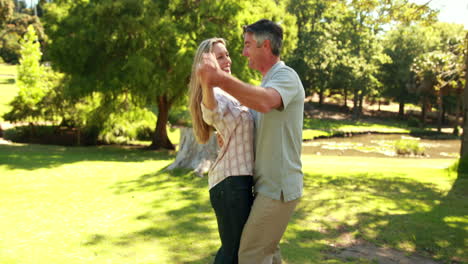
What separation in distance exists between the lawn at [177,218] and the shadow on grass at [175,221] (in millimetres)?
14

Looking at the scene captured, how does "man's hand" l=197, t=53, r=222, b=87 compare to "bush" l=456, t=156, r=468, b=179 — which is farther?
"bush" l=456, t=156, r=468, b=179

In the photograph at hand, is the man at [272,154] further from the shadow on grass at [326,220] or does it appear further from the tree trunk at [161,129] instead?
the tree trunk at [161,129]

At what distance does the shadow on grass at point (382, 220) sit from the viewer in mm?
5309

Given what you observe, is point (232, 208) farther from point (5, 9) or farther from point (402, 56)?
point (402, 56)

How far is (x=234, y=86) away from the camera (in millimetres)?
2240

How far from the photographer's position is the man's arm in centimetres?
221

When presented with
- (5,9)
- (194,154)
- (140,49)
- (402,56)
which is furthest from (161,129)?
(402,56)

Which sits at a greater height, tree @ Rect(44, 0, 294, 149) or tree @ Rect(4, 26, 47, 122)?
tree @ Rect(44, 0, 294, 149)

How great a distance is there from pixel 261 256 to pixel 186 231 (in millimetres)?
2954

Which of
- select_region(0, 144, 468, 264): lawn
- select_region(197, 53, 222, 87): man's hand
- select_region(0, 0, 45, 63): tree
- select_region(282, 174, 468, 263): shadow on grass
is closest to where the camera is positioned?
select_region(197, 53, 222, 87): man's hand

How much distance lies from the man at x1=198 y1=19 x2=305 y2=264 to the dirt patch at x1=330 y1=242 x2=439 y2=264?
8.19ft

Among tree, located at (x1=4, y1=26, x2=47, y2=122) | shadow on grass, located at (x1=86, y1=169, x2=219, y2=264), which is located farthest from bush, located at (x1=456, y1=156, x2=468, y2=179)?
tree, located at (x1=4, y1=26, x2=47, y2=122)

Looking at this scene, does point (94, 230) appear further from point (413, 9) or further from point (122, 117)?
point (122, 117)

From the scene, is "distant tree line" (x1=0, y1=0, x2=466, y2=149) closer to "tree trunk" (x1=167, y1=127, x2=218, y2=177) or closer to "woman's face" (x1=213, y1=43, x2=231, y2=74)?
"tree trunk" (x1=167, y1=127, x2=218, y2=177)
